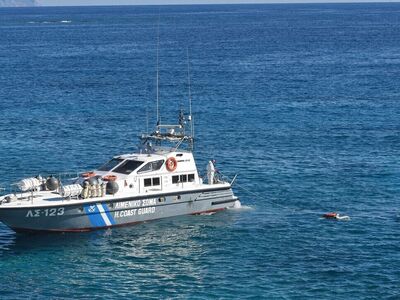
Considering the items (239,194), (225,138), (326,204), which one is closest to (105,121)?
(225,138)

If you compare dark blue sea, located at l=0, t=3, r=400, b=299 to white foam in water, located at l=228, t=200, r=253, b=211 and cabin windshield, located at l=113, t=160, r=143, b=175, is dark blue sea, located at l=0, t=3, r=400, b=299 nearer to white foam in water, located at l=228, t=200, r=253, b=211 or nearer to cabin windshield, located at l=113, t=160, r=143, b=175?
white foam in water, located at l=228, t=200, r=253, b=211

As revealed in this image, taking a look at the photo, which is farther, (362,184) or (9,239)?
(362,184)

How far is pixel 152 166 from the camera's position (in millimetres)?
49062

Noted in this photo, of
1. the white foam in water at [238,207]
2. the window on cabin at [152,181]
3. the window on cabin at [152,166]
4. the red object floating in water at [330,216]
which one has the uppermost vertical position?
the window on cabin at [152,166]

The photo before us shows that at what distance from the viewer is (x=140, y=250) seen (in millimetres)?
44031

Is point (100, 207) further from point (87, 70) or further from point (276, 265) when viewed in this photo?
point (87, 70)

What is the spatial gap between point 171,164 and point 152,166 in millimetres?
1219

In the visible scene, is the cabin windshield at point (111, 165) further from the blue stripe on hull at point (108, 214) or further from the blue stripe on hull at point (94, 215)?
the blue stripe on hull at point (94, 215)

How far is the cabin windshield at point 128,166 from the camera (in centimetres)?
4853

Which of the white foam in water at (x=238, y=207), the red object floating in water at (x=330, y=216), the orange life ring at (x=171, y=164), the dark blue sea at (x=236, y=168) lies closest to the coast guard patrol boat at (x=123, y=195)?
the orange life ring at (x=171, y=164)

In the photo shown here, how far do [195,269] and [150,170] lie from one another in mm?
9350

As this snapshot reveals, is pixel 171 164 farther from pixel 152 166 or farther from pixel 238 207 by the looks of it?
pixel 238 207

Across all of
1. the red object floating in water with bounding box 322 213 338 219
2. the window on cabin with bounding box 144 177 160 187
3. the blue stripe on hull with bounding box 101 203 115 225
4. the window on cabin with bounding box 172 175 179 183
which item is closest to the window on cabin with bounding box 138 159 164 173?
the window on cabin with bounding box 144 177 160 187

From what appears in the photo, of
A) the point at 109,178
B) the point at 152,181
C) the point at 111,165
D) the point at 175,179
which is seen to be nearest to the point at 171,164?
the point at 175,179
